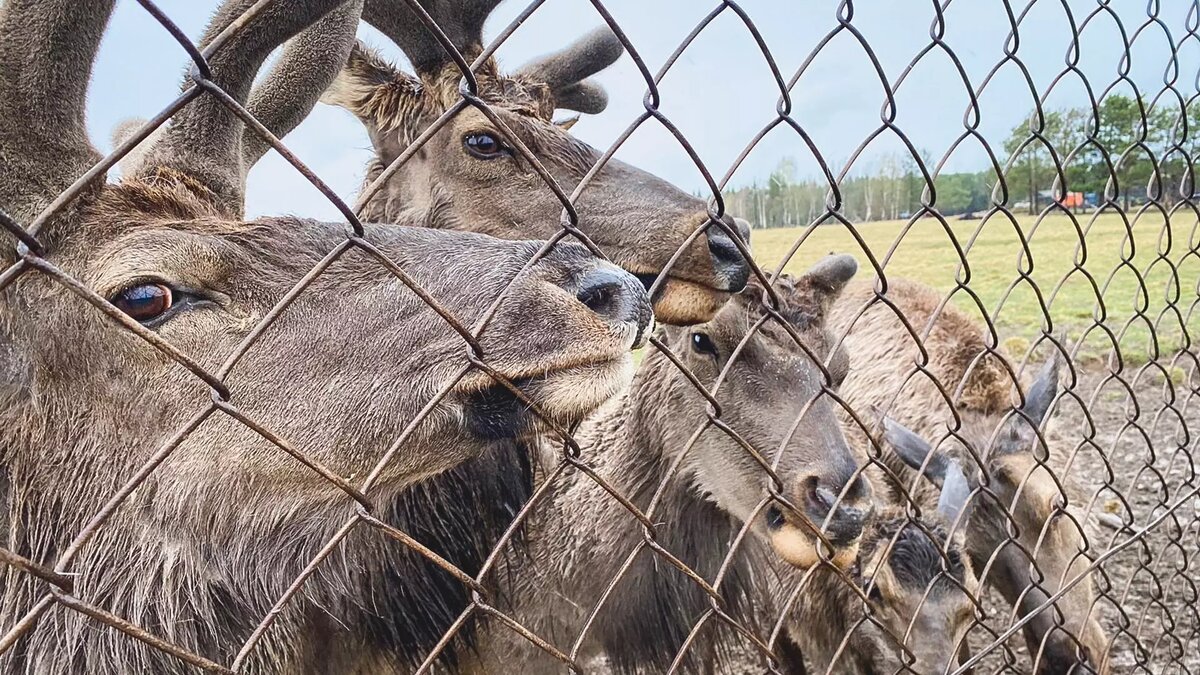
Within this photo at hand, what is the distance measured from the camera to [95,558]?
179cm

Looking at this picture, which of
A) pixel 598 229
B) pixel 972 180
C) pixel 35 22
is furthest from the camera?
pixel 972 180

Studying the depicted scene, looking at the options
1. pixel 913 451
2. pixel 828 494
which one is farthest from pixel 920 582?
pixel 828 494

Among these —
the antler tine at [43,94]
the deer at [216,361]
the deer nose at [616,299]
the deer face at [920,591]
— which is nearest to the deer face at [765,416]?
the deer face at [920,591]

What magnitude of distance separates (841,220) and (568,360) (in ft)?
2.60

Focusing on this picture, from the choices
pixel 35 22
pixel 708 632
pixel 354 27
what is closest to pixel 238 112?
pixel 35 22

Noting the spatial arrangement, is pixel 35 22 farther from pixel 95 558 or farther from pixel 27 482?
pixel 95 558

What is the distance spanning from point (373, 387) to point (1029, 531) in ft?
12.6

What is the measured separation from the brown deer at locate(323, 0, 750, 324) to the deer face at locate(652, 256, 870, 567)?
Result: 1.50 feet

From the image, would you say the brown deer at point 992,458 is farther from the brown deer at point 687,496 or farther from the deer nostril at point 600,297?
the deer nostril at point 600,297

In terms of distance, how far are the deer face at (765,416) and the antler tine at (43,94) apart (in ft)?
6.84

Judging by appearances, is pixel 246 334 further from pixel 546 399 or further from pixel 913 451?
pixel 913 451

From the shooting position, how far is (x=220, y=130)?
1.98m

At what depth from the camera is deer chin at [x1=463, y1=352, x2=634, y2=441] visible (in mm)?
1425

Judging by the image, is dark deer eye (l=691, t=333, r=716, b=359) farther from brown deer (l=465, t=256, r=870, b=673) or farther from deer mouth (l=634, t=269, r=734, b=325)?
deer mouth (l=634, t=269, r=734, b=325)
